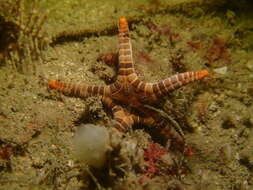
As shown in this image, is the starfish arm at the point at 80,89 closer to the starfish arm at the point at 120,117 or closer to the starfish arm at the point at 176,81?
the starfish arm at the point at 120,117

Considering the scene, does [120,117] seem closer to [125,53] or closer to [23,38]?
[125,53]

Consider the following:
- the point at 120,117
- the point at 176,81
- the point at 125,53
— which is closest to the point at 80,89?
the point at 120,117

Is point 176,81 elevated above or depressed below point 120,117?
above

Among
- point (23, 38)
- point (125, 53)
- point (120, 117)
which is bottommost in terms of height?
point (120, 117)

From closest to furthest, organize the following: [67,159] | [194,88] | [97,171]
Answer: [97,171], [67,159], [194,88]

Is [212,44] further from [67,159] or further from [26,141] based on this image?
[26,141]

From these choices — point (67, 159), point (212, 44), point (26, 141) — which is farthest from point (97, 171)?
point (212, 44)
